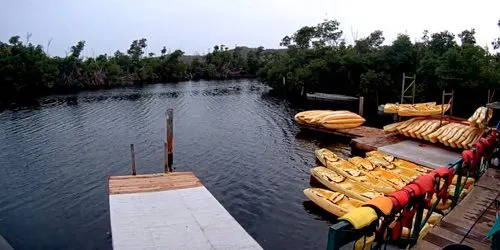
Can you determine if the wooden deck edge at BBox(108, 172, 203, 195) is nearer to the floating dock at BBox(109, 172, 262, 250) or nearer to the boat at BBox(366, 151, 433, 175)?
the floating dock at BBox(109, 172, 262, 250)

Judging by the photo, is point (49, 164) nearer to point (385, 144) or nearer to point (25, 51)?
point (385, 144)

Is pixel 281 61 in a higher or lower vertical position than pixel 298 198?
higher

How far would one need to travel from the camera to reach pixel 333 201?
14.6 m

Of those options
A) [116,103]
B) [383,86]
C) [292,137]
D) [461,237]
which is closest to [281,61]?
[383,86]

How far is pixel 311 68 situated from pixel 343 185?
38.9 m

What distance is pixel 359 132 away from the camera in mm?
27281

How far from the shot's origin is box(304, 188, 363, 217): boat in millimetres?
14038

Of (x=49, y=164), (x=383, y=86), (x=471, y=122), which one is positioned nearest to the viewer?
(x=471, y=122)

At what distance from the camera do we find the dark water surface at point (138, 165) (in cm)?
1422

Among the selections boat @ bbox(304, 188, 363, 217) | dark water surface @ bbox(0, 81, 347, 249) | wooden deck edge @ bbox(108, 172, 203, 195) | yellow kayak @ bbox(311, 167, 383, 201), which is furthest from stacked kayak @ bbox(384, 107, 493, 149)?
wooden deck edge @ bbox(108, 172, 203, 195)

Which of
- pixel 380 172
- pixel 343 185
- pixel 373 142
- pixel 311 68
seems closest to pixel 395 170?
pixel 380 172

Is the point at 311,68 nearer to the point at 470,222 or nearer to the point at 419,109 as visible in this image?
the point at 419,109

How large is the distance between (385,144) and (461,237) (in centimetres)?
1706

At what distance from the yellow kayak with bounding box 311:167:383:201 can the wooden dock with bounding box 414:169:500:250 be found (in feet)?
19.5
